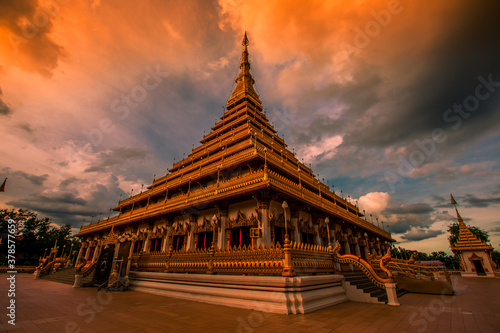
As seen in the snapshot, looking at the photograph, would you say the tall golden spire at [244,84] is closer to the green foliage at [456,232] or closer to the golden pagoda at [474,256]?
the golden pagoda at [474,256]

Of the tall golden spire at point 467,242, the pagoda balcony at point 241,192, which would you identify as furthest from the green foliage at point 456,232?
the pagoda balcony at point 241,192

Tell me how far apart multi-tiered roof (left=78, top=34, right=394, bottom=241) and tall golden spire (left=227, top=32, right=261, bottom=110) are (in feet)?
0.67

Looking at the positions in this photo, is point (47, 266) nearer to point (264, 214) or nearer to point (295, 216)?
point (264, 214)

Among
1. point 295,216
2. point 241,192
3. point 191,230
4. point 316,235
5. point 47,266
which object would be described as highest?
point 241,192

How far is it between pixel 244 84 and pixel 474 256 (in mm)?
40923

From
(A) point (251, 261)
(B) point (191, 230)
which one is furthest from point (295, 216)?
(B) point (191, 230)

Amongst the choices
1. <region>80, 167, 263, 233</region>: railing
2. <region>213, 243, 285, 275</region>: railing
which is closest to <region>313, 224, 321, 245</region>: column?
<region>80, 167, 263, 233</region>: railing

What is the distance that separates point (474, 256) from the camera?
29.3 metres

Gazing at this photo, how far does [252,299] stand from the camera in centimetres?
796

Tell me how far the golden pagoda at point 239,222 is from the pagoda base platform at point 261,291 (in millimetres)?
551

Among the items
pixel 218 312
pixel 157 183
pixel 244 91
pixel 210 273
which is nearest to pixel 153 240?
pixel 157 183

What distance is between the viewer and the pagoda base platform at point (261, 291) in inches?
287

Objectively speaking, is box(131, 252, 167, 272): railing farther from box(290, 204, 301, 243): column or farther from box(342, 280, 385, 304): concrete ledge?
box(342, 280, 385, 304): concrete ledge

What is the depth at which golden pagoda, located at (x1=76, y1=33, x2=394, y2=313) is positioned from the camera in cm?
986
